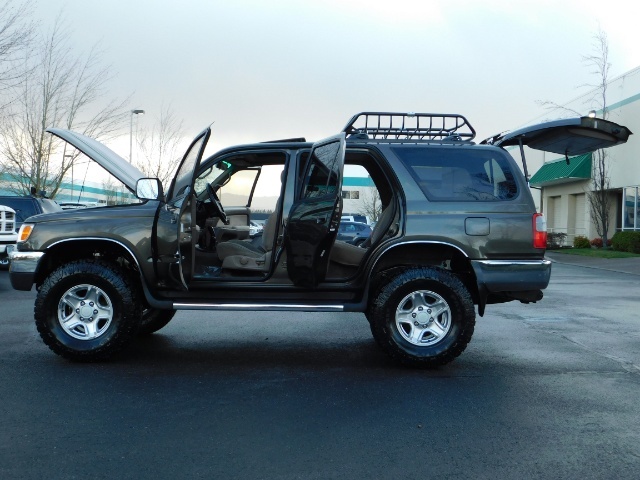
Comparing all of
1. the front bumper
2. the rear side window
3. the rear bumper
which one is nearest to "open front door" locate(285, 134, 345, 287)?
the rear side window

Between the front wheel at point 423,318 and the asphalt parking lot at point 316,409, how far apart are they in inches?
8.2

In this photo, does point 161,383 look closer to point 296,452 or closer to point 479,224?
point 296,452

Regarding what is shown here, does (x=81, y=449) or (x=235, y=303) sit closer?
(x=81, y=449)

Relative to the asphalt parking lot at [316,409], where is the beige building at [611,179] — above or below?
above

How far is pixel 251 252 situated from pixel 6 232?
9.78m

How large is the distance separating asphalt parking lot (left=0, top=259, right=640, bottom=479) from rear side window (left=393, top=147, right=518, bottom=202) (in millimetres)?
1611

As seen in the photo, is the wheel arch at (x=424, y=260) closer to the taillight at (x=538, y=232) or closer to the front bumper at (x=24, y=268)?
the taillight at (x=538, y=232)

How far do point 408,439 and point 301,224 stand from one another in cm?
238

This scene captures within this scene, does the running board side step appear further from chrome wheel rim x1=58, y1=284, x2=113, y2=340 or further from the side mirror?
the side mirror

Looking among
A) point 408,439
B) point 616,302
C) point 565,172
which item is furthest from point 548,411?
point 565,172

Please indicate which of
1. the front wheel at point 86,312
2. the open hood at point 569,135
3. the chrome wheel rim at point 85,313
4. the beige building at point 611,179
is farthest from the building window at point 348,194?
the beige building at point 611,179

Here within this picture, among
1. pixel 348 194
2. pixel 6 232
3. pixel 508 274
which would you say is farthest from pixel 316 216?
pixel 6 232

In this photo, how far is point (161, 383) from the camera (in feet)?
18.9

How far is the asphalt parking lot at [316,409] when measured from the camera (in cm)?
393
